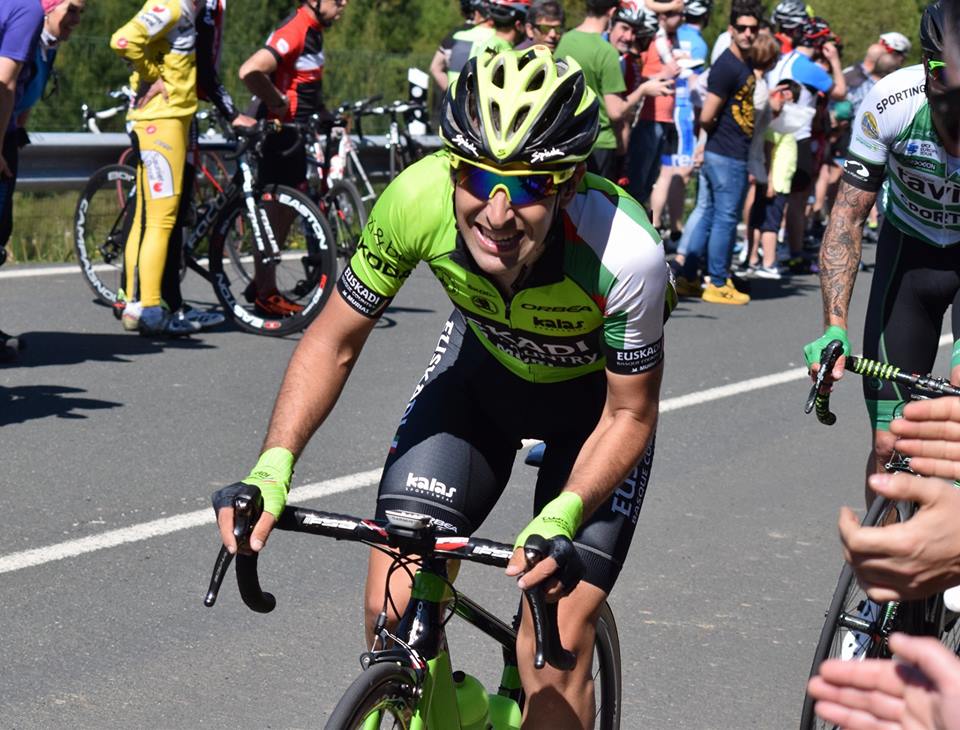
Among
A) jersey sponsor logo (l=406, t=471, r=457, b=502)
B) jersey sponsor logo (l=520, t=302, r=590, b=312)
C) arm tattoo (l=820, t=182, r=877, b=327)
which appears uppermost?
jersey sponsor logo (l=520, t=302, r=590, b=312)

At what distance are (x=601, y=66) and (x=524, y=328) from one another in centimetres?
755

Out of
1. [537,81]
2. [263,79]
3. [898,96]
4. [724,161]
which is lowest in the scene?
[724,161]

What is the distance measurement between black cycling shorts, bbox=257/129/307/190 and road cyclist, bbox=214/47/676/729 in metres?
6.28

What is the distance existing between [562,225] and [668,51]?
32.0 feet

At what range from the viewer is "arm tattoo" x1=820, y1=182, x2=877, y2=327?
5152 millimetres

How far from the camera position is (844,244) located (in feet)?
17.1

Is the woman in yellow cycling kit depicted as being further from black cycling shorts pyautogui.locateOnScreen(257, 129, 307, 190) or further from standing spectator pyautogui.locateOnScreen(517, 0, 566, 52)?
standing spectator pyautogui.locateOnScreen(517, 0, 566, 52)

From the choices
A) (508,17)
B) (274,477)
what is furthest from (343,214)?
(274,477)

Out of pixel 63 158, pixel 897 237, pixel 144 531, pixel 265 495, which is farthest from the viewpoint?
pixel 63 158

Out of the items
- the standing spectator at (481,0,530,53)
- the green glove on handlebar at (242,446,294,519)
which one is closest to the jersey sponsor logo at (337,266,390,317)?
the green glove on handlebar at (242,446,294,519)

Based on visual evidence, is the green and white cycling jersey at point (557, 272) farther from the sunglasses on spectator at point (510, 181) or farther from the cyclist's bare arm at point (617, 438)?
the sunglasses on spectator at point (510, 181)

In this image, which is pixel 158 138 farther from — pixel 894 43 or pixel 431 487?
pixel 894 43

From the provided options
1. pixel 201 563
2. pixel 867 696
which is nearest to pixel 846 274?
pixel 201 563

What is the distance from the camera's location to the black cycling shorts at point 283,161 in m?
10.0
